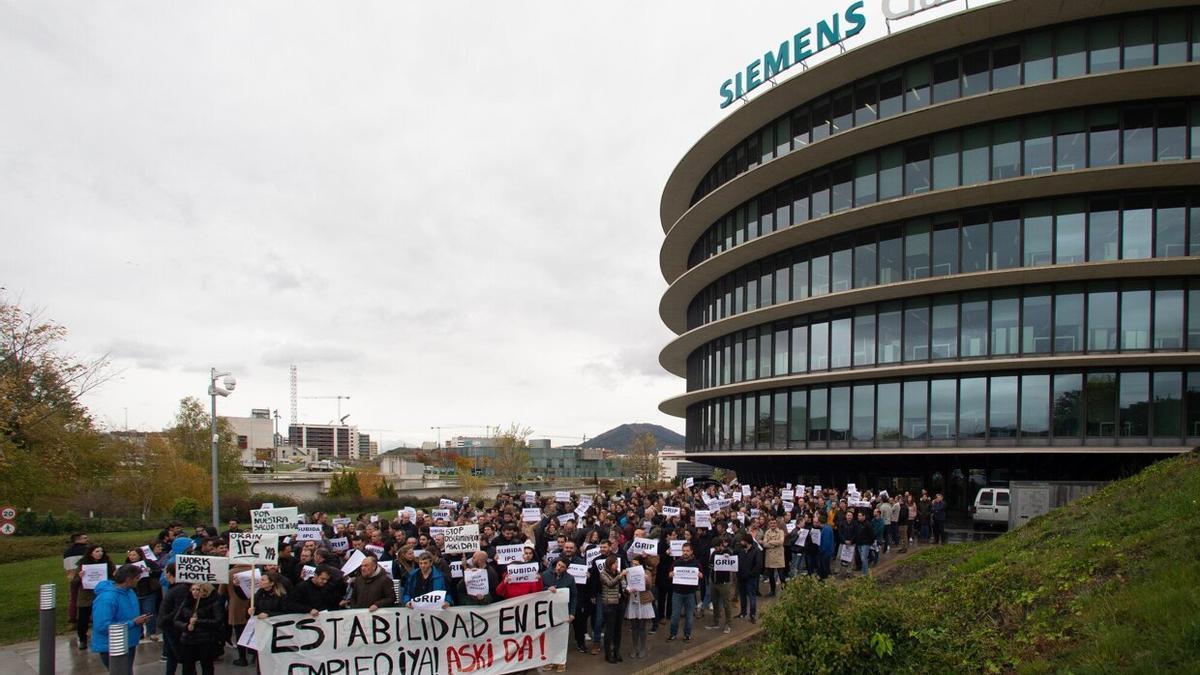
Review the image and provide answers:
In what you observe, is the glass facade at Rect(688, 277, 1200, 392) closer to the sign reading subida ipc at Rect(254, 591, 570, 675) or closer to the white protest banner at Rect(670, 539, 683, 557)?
the white protest banner at Rect(670, 539, 683, 557)

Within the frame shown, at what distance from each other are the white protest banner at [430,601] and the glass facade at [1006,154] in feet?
92.6

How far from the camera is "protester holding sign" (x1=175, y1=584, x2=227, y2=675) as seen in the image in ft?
34.0

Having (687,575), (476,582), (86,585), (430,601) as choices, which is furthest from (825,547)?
(86,585)

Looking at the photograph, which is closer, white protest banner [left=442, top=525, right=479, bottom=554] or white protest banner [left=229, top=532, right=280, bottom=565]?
white protest banner [left=229, top=532, right=280, bottom=565]

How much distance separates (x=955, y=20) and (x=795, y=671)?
3031cm

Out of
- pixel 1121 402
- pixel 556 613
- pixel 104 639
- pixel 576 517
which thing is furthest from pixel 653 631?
pixel 1121 402

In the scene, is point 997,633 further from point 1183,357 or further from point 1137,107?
point 1137,107

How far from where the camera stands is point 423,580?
1208cm

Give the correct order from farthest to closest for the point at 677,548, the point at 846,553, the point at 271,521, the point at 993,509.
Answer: the point at 993,509
the point at 846,553
the point at 271,521
the point at 677,548

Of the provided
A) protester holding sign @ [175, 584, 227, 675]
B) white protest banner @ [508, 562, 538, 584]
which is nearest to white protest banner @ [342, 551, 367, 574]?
protester holding sign @ [175, 584, 227, 675]

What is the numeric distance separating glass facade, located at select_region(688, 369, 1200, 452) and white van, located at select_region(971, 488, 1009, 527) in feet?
11.3

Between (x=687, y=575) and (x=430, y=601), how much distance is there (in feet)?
Result: 15.6

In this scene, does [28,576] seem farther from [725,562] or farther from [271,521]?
[725,562]

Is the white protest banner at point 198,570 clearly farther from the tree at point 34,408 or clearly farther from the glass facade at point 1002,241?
the glass facade at point 1002,241
